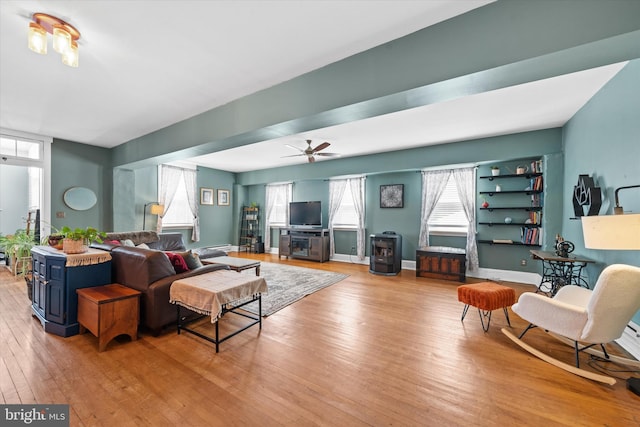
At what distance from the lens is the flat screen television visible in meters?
7.36

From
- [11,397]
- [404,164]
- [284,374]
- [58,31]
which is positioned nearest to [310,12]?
[58,31]

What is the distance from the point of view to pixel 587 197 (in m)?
3.02

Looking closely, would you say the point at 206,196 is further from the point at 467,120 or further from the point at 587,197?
the point at 587,197

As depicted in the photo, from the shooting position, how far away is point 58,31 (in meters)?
1.96

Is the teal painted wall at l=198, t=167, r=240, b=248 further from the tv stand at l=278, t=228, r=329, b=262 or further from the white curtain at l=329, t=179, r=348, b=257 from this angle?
the white curtain at l=329, t=179, r=348, b=257

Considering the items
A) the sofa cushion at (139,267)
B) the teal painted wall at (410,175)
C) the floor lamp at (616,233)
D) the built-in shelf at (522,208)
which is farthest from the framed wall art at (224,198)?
the floor lamp at (616,233)

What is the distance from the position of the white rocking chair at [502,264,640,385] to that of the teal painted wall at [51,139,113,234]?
25.0 ft

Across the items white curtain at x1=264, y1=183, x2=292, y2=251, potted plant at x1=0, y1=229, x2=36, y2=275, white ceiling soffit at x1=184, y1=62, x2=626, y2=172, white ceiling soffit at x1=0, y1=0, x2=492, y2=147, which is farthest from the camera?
white curtain at x1=264, y1=183, x2=292, y2=251

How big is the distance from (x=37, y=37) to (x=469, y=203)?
6.50 meters

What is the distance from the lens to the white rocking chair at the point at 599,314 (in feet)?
6.28

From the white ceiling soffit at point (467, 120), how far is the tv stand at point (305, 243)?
93.5 inches

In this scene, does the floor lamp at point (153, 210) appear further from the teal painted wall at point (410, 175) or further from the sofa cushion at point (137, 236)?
the teal painted wall at point (410, 175)

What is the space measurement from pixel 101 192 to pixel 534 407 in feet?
25.2

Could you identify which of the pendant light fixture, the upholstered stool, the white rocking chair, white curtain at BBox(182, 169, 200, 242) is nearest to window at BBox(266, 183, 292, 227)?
white curtain at BBox(182, 169, 200, 242)
